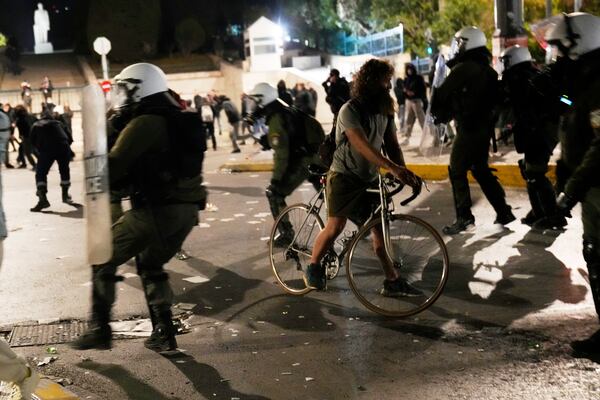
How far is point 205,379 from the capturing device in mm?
A: 5199

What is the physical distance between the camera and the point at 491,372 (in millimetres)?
4996

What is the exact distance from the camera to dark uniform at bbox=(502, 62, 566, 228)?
28.0ft

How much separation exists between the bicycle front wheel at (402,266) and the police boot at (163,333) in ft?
4.38

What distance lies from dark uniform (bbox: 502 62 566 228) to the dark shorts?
9.22 ft

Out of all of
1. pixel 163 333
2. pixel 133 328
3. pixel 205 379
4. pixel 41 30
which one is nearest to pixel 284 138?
pixel 133 328

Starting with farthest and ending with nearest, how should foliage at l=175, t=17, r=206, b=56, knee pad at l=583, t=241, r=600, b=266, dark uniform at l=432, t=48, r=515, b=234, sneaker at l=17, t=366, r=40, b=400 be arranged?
foliage at l=175, t=17, r=206, b=56 → dark uniform at l=432, t=48, r=515, b=234 → knee pad at l=583, t=241, r=600, b=266 → sneaker at l=17, t=366, r=40, b=400

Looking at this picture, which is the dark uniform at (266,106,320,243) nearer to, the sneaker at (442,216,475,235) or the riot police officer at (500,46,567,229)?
the sneaker at (442,216,475,235)

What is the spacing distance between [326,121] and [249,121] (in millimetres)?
20885

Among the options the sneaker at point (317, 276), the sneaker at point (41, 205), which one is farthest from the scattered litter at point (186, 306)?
the sneaker at point (41, 205)

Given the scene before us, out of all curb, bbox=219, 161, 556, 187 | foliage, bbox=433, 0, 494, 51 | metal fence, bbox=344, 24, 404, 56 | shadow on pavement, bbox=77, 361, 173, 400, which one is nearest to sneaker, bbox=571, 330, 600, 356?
shadow on pavement, bbox=77, 361, 173, 400

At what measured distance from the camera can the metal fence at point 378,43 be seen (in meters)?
34.9

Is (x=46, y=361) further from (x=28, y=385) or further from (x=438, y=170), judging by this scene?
(x=438, y=170)

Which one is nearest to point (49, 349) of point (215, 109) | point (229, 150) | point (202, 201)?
point (202, 201)

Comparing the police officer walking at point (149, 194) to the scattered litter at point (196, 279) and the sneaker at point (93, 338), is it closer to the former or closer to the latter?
the sneaker at point (93, 338)
